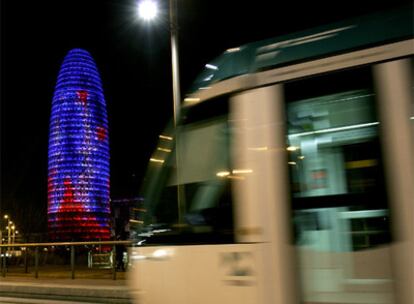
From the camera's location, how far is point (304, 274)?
198 inches

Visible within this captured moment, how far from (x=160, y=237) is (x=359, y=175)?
2355 millimetres

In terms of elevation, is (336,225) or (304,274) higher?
(336,225)

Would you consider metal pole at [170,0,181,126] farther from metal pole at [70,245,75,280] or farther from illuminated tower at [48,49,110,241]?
illuminated tower at [48,49,110,241]

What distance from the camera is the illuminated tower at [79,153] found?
54562 mm

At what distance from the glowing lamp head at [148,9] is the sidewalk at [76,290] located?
609 centimetres

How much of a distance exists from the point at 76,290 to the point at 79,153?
4631 cm

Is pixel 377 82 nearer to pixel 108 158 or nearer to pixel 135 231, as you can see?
pixel 135 231

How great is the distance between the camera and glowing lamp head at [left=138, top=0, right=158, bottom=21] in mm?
13664

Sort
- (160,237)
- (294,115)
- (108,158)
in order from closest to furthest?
(294,115)
(160,237)
(108,158)

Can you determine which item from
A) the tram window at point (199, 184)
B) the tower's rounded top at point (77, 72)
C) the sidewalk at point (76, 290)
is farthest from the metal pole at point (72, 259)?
the tower's rounded top at point (77, 72)

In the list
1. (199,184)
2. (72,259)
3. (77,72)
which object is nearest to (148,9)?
(72,259)

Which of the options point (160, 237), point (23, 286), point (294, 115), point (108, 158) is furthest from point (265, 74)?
point (108, 158)

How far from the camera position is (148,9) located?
1366 cm

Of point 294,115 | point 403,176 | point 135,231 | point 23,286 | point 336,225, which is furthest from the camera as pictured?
point 23,286
